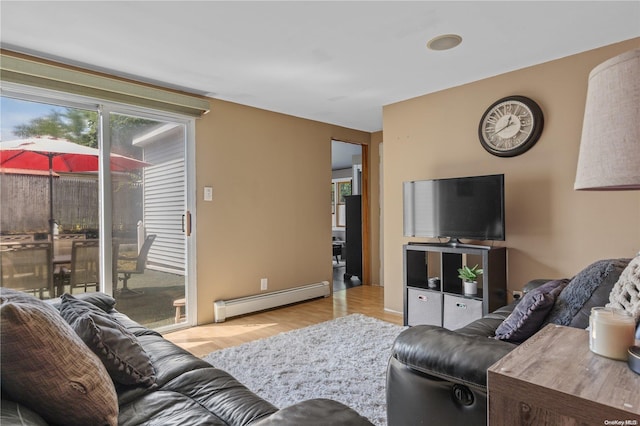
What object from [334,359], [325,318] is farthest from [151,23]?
[325,318]

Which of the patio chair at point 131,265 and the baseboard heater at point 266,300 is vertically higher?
the patio chair at point 131,265

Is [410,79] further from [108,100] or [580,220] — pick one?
[108,100]

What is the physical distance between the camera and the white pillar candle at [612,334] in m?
0.92

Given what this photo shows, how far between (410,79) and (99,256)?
10.5ft

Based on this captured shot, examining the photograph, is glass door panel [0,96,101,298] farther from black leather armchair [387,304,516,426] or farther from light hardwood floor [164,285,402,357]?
black leather armchair [387,304,516,426]

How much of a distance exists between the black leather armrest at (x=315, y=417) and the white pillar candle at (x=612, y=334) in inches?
25.3

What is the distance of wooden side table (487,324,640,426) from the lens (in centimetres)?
74

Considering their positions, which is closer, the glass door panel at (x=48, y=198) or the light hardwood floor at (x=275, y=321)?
the glass door panel at (x=48, y=198)

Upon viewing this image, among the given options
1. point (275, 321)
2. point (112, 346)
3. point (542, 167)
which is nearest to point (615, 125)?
point (112, 346)

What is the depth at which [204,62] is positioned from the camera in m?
2.88

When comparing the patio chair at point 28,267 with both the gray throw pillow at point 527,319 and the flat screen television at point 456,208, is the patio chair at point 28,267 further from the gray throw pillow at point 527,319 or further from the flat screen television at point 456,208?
the gray throw pillow at point 527,319

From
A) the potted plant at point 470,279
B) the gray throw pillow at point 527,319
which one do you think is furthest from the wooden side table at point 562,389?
the potted plant at point 470,279

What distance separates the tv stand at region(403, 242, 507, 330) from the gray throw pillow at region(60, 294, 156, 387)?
2.52 m

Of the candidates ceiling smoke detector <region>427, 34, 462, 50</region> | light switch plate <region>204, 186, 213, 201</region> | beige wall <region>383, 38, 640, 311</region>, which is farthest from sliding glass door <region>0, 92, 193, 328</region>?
beige wall <region>383, 38, 640, 311</region>
